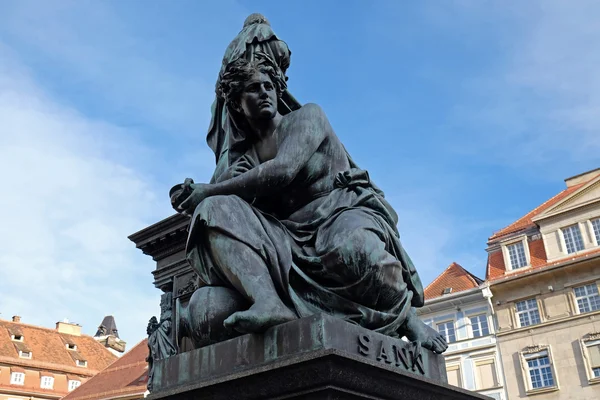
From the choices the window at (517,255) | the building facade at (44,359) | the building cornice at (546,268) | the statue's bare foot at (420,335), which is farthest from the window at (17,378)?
the statue's bare foot at (420,335)

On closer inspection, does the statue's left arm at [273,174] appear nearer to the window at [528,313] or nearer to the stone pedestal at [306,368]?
the stone pedestal at [306,368]

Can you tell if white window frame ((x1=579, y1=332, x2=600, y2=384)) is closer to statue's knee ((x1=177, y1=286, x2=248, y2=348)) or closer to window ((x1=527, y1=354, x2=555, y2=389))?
window ((x1=527, y1=354, x2=555, y2=389))

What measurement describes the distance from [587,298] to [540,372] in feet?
12.7

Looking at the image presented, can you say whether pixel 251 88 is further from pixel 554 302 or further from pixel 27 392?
pixel 27 392

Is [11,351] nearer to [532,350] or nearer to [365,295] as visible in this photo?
[532,350]

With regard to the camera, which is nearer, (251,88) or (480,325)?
(251,88)

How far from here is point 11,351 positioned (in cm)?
5256

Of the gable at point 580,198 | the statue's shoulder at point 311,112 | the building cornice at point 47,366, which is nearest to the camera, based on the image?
the statue's shoulder at point 311,112

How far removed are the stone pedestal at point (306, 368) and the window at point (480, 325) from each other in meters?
29.3

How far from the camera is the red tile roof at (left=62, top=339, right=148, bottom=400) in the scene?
3791 cm

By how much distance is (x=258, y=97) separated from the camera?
11.8 ft

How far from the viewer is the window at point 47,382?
51344 mm

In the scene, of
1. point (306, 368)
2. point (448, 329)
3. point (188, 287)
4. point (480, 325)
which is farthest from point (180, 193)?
point (448, 329)

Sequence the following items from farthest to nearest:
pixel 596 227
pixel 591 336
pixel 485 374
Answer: pixel 485 374 → pixel 596 227 → pixel 591 336
